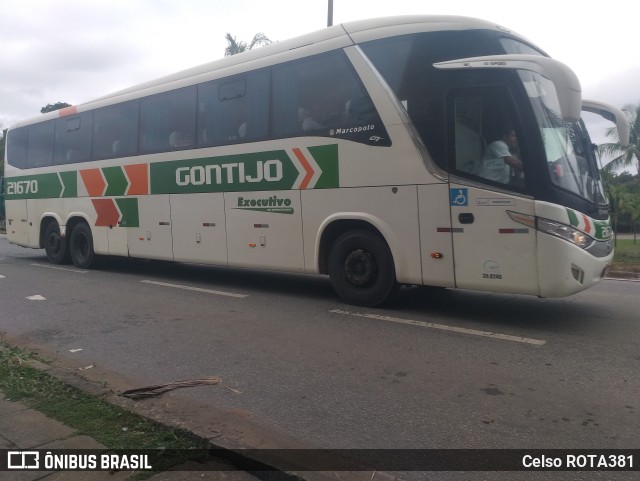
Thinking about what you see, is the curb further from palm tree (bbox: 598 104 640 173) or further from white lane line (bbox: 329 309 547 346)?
palm tree (bbox: 598 104 640 173)

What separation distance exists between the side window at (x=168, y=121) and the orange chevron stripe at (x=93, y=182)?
62.4 inches

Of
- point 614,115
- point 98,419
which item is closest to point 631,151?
point 614,115

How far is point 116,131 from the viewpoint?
11188mm

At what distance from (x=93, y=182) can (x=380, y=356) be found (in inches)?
343

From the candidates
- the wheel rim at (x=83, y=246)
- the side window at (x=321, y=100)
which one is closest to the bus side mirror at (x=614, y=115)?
the side window at (x=321, y=100)

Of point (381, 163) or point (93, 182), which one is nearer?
point (381, 163)

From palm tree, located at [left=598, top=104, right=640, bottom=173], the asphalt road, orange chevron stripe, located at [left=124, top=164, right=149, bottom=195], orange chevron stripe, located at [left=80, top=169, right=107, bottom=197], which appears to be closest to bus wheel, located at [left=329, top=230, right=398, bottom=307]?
the asphalt road

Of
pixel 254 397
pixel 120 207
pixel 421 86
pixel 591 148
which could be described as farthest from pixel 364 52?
pixel 120 207

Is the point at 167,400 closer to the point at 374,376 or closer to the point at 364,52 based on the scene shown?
the point at 374,376

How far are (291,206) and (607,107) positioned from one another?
4584 mm

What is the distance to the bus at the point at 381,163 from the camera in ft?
19.8

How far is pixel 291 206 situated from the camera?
8117 millimetres

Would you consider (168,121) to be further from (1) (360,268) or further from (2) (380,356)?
(2) (380,356)

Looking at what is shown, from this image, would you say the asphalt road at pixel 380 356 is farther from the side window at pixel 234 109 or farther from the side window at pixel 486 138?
the side window at pixel 234 109
